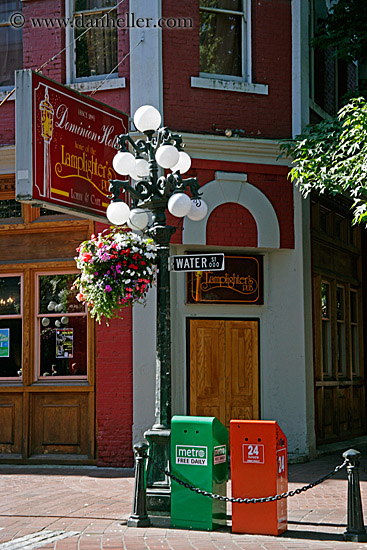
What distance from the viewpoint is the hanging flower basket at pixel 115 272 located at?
8.41 m

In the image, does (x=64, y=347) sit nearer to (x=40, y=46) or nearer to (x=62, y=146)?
(x=62, y=146)

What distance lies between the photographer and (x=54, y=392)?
40.5 ft

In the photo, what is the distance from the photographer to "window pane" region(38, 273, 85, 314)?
1254 cm

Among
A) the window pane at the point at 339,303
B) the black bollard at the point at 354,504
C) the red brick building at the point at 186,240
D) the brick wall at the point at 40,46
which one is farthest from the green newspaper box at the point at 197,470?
the window pane at the point at 339,303

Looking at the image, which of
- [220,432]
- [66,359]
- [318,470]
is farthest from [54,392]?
[220,432]

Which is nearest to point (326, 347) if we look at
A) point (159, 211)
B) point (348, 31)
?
point (348, 31)

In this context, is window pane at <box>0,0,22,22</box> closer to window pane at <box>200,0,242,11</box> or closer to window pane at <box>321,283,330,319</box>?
window pane at <box>200,0,242,11</box>

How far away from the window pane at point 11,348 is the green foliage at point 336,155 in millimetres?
4960

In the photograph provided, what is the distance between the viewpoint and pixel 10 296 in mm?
12852

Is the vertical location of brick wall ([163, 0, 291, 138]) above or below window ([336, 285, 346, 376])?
above

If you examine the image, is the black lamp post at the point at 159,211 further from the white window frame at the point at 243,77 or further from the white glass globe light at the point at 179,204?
the white window frame at the point at 243,77

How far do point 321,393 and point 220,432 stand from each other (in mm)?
6052

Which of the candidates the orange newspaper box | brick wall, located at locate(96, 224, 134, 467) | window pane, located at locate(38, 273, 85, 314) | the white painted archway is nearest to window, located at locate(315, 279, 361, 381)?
the white painted archway

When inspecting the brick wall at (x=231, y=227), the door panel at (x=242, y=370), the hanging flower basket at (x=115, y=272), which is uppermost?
the brick wall at (x=231, y=227)
